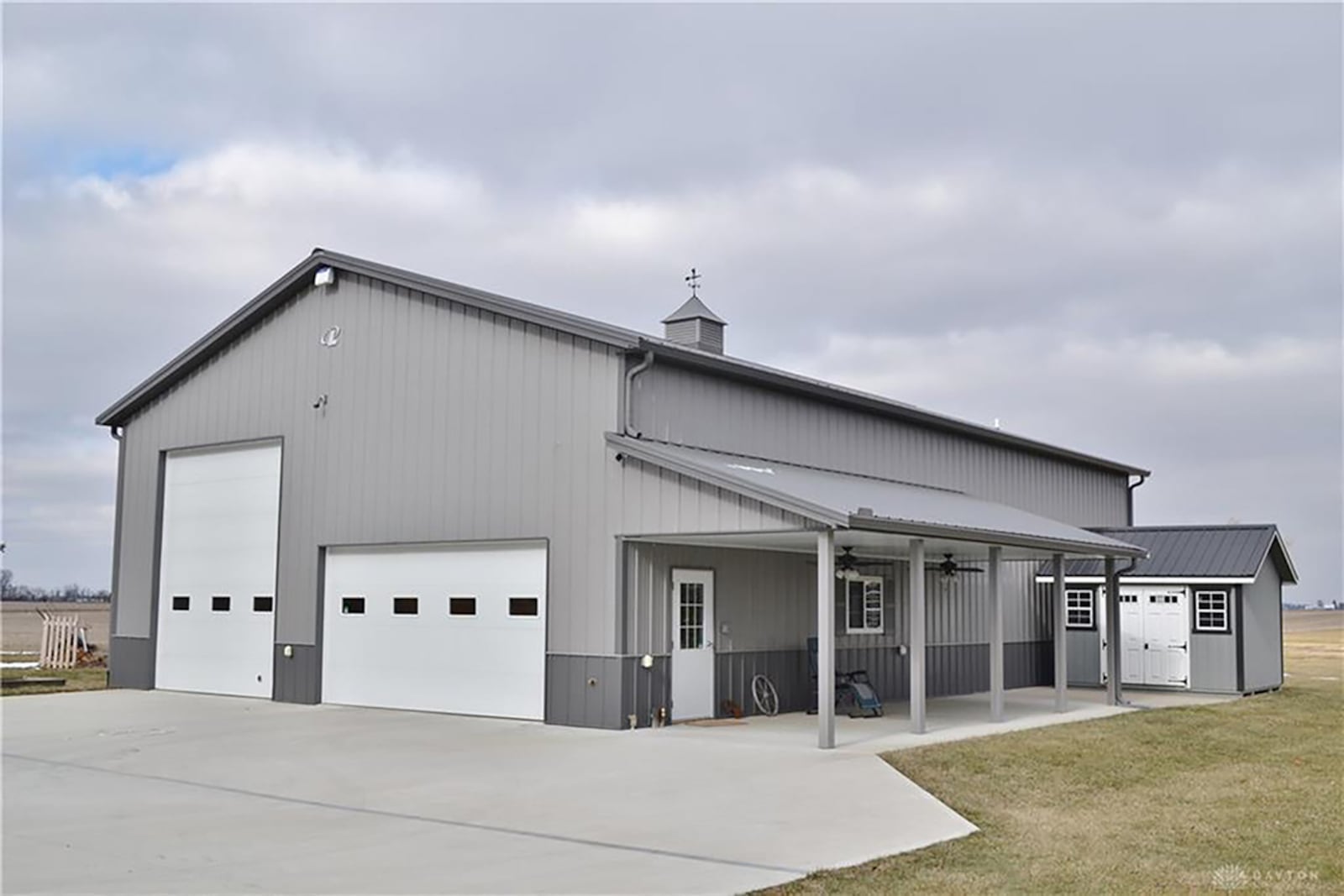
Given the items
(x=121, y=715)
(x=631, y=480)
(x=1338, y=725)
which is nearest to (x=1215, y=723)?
(x=1338, y=725)

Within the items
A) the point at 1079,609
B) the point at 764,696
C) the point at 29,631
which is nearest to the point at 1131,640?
the point at 1079,609

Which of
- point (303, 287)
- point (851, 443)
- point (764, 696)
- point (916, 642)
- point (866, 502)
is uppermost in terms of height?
point (303, 287)

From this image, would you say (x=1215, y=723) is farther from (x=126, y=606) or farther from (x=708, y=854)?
(x=126, y=606)

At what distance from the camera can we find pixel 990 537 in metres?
15.8

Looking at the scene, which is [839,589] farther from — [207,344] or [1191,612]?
[207,344]

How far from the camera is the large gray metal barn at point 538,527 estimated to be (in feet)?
50.6

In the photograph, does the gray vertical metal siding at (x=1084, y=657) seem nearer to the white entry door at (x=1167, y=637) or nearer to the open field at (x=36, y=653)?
the white entry door at (x=1167, y=637)

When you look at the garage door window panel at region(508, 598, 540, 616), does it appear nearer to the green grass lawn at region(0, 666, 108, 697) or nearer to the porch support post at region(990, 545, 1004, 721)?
the porch support post at region(990, 545, 1004, 721)

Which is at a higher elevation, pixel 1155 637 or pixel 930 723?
pixel 1155 637

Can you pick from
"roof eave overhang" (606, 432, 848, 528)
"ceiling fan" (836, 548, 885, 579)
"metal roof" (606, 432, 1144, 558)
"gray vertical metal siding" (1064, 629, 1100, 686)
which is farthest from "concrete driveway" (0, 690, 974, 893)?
"gray vertical metal siding" (1064, 629, 1100, 686)

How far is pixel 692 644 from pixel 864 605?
4.37 meters

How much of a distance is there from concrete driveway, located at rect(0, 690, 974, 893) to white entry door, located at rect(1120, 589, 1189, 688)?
11607 millimetres

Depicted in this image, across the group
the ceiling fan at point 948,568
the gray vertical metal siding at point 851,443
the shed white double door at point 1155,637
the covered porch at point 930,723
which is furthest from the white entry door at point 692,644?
the shed white double door at point 1155,637

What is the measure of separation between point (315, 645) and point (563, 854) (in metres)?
11.4
